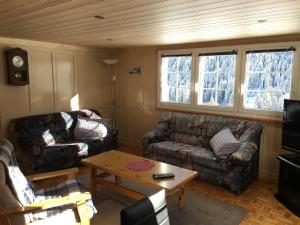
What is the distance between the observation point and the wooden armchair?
1.88 meters

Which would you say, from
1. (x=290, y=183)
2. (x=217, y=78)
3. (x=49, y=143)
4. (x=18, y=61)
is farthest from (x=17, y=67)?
(x=290, y=183)

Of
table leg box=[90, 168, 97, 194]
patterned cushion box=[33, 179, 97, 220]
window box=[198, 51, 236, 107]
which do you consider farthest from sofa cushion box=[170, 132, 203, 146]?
patterned cushion box=[33, 179, 97, 220]

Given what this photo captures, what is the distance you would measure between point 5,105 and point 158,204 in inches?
140

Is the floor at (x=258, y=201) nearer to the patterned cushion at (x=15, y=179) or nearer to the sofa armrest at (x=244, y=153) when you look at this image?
the sofa armrest at (x=244, y=153)

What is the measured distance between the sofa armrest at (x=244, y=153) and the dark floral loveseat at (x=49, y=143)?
2.31 metres

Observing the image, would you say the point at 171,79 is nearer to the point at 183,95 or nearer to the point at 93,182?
the point at 183,95

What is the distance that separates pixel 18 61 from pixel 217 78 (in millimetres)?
3359

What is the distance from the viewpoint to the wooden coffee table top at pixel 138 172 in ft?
8.39

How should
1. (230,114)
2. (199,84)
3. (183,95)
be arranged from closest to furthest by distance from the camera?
(230,114)
(199,84)
(183,95)

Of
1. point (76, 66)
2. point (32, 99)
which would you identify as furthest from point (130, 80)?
point (32, 99)

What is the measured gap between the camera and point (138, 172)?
281 cm

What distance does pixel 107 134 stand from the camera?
4.56 metres

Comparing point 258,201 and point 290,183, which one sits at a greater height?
point 290,183

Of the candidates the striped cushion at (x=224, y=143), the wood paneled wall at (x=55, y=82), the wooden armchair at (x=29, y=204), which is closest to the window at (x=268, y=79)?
the striped cushion at (x=224, y=143)
